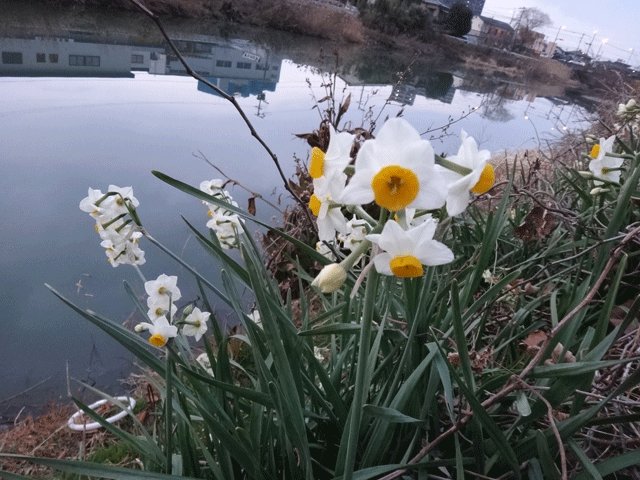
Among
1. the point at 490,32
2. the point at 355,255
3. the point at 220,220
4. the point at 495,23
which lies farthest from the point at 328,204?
the point at 495,23

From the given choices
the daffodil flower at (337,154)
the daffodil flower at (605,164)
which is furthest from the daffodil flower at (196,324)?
the daffodil flower at (605,164)

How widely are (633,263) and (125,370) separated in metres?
2.24

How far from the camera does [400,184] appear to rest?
470 millimetres

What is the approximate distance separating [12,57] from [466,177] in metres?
7.81

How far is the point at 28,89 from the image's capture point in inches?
206

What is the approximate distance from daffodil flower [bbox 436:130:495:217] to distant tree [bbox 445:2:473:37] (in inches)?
1307

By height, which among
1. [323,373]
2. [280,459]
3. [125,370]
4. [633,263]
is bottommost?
[125,370]

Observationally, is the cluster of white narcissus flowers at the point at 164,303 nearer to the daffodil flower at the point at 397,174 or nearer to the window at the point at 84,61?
the daffodil flower at the point at 397,174

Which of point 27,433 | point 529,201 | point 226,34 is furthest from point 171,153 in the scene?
point 226,34

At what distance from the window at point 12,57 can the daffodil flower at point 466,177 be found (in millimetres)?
7420

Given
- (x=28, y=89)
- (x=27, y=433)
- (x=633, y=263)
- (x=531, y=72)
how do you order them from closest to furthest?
(x=633, y=263) → (x=27, y=433) → (x=28, y=89) → (x=531, y=72)

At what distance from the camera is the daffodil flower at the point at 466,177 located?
488 millimetres

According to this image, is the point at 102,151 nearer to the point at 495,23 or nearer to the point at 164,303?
the point at 164,303

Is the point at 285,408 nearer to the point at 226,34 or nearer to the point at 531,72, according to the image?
the point at 226,34
